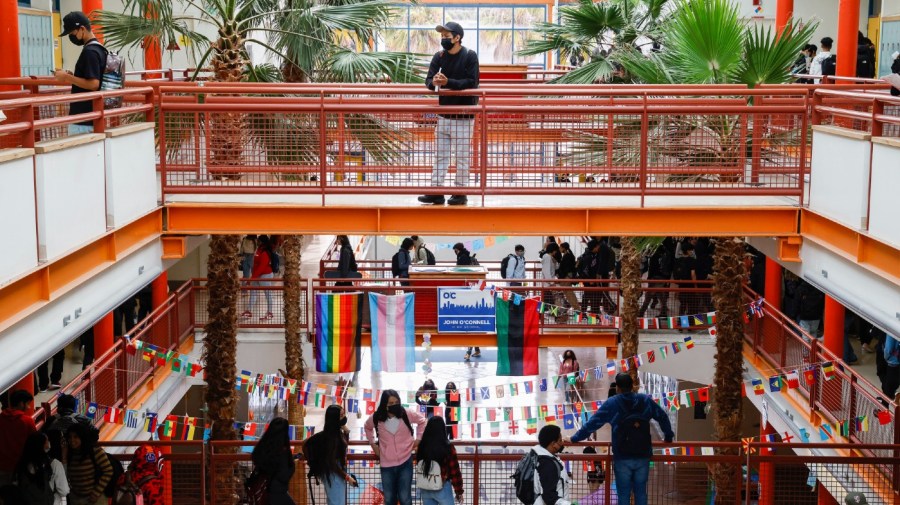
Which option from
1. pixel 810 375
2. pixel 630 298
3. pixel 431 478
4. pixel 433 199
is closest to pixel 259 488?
pixel 431 478

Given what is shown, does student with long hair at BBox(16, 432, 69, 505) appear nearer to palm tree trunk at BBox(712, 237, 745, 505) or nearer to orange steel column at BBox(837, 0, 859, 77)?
palm tree trunk at BBox(712, 237, 745, 505)

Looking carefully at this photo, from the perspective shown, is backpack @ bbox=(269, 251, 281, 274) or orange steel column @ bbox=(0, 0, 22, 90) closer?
orange steel column @ bbox=(0, 0, 22, 90)

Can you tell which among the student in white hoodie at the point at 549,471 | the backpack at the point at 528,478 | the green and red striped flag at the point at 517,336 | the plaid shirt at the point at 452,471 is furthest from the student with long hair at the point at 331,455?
the green and red striped flag at the point at 517,336

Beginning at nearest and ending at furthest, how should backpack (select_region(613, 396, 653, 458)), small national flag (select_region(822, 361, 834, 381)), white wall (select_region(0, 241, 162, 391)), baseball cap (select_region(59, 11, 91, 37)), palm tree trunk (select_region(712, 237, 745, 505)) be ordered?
white wall (select_region(0, 241, 162, 391)), backpack (select_region(613, 396, 653, 458)), baseball cap (select_region(59, 11, 91, 37)), small national flag (select_region(822, 361, 834, 381)), palm tree trunk (select_region(712, 237, 745, 505))

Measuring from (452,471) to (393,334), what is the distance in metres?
12.1

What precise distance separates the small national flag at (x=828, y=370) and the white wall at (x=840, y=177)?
3.05 metres

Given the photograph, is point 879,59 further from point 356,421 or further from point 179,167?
point 179,167

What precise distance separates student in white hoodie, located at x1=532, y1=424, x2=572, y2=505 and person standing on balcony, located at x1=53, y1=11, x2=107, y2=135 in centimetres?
552

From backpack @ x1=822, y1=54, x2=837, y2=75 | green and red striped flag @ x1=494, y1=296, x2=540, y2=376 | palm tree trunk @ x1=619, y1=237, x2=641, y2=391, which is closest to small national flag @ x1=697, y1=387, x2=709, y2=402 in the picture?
palm tree trunk @ x1=619, y1=237, x2=641, y2=391

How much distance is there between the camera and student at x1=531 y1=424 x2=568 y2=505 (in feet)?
36.1

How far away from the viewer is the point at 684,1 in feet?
51.8

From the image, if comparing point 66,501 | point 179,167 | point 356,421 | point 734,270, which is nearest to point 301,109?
point 179,167

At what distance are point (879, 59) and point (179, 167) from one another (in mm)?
18869

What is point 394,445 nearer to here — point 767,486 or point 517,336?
Result: point 767,486
